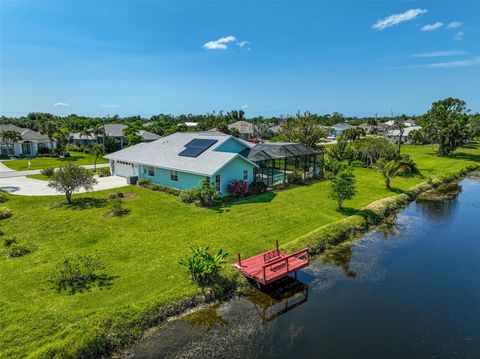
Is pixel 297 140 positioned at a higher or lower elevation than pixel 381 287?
higher

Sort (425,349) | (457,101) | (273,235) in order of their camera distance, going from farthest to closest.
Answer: (457,101) → (273,235) → (425,349)

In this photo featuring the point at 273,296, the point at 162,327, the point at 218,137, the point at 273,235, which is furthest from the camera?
the point at 218,137

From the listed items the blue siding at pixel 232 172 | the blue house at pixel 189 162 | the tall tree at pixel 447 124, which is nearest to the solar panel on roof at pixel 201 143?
the blue house at pixel 189 162

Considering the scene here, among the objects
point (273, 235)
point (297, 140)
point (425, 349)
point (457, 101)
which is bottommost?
point (425, 349)

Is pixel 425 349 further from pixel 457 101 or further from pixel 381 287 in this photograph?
pixel 457 101

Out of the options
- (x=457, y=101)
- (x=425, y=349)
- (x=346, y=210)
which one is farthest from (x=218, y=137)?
(x=457, y=101)

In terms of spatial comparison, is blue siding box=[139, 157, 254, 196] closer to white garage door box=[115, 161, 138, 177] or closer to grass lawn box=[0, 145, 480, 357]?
grass lawn box=[0, 145, 480, 357]

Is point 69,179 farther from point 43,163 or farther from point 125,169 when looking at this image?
point 43,163

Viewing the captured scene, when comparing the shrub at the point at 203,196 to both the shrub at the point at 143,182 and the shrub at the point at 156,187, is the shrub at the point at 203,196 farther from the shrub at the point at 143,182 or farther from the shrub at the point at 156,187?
the shrub at the point at 143,182
